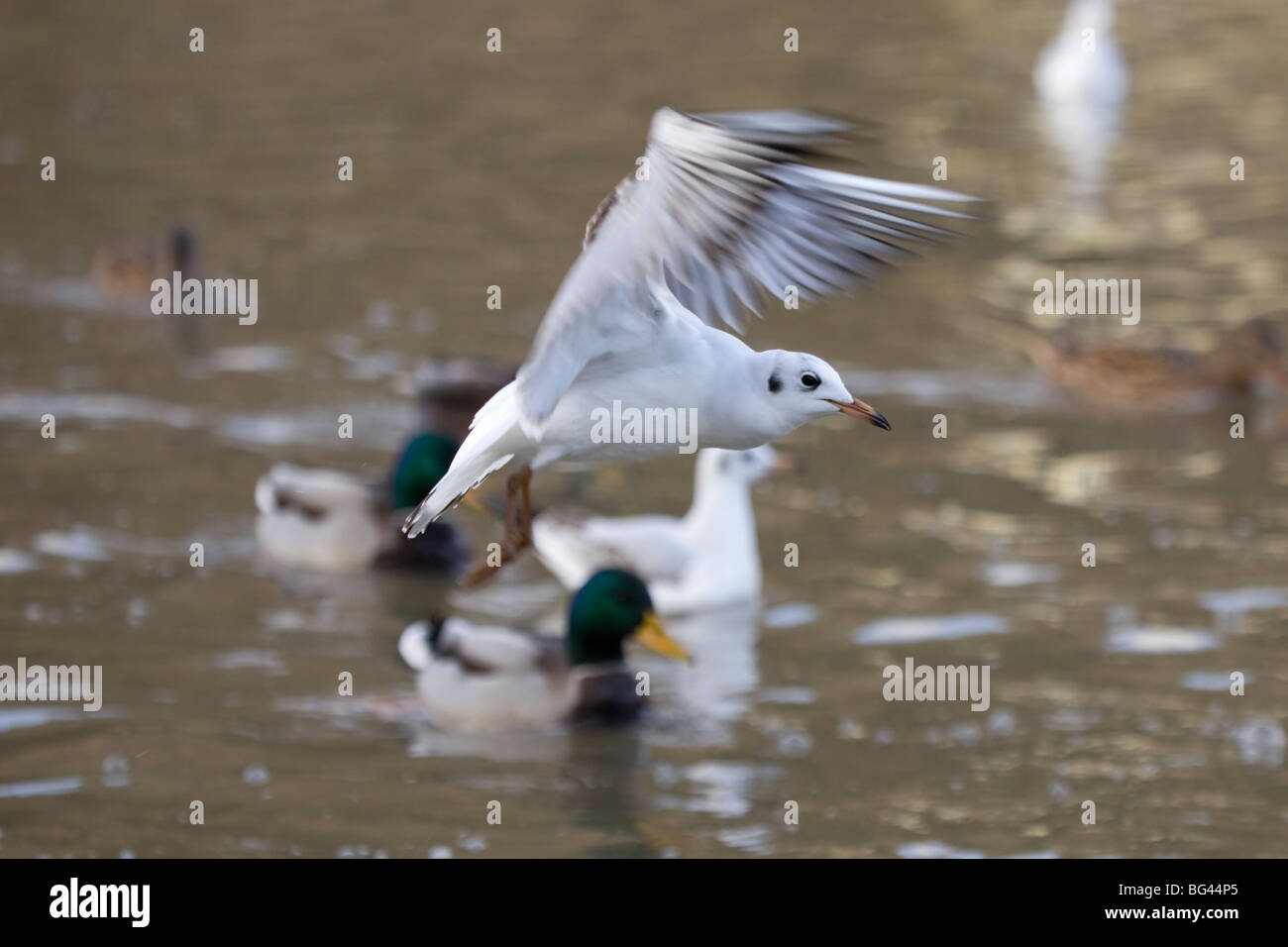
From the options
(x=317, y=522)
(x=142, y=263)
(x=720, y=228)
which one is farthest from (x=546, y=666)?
(x=142, y=263)

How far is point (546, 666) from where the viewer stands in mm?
10148

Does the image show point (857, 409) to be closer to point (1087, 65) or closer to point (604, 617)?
point (604, 617)

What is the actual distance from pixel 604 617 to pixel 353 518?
9.42 feet

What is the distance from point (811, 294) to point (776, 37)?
74.2ft

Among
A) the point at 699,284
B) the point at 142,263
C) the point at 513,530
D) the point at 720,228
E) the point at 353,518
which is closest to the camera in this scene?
the point at 720,228

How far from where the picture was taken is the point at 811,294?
16.7 feet

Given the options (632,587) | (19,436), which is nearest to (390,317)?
(19,436)

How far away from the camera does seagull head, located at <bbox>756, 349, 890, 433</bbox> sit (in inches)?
208

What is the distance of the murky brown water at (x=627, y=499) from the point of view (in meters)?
9.20

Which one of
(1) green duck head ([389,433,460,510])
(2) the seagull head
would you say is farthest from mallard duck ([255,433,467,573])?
(2) the seagull head

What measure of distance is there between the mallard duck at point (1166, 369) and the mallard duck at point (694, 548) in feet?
12.0
